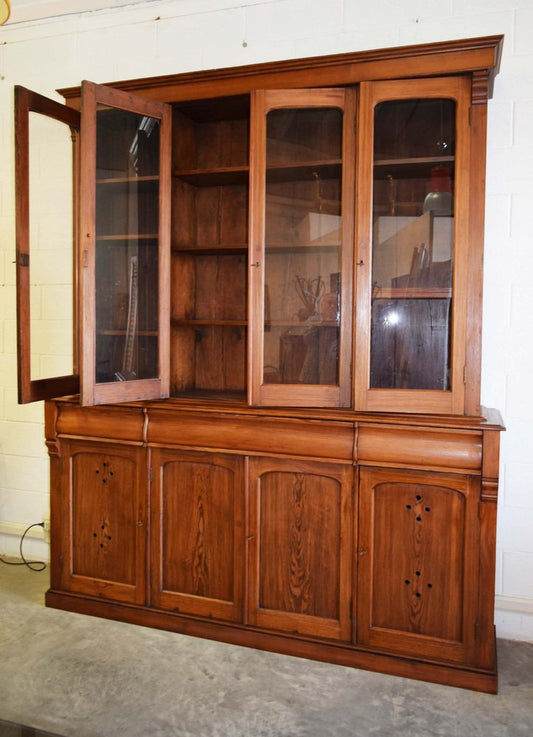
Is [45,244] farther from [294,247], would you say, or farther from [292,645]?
[292,645]

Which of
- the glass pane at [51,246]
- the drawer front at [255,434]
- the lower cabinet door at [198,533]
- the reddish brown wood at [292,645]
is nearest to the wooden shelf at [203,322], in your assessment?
the drawer front at [255,434]

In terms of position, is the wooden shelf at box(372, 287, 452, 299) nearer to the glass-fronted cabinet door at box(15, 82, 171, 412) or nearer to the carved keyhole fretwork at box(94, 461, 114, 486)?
the glass-fronted cabinet door at box(15, 82, 171, 412)

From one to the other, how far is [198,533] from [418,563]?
0.94 meters

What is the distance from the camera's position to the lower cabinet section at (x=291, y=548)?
88.9 inches

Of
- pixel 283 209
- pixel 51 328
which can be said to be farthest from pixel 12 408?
pixel 283 209

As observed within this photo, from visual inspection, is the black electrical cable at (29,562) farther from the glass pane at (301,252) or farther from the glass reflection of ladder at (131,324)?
the glass pane at (301,252)

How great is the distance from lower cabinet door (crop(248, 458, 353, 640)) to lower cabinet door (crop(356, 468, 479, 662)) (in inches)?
3.1

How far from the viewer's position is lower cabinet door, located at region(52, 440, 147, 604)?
8.81 feet

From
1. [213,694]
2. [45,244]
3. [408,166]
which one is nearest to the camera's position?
[213,694]

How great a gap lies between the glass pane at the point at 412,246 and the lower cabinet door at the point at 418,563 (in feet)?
1.32

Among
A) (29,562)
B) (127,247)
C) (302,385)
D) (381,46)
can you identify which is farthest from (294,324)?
(29,562)

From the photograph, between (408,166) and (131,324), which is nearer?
(408,166)

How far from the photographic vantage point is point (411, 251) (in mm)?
2348

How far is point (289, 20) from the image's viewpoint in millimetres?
2883
